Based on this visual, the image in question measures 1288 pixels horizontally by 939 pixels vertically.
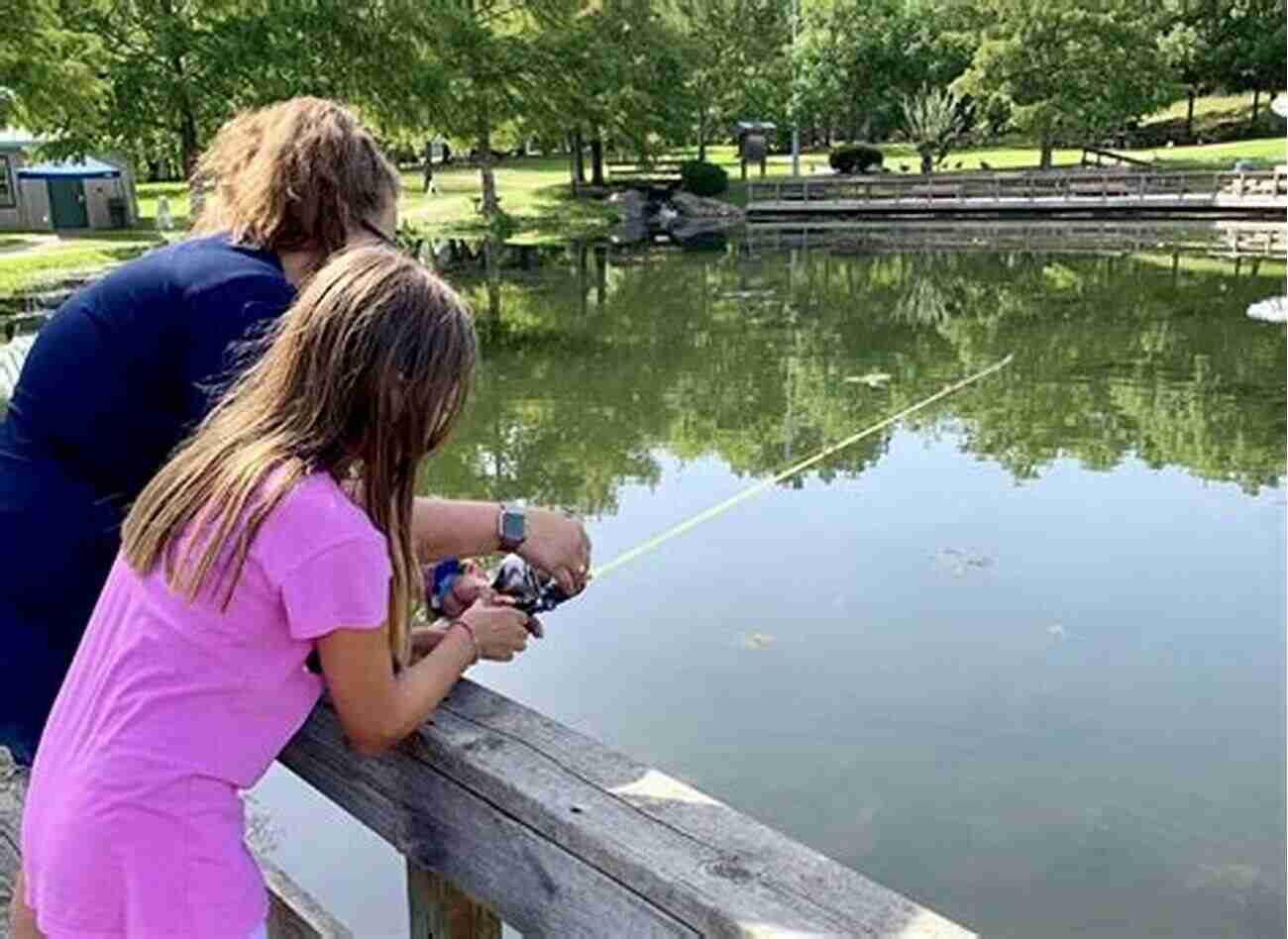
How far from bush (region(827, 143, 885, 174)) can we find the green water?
18285 mm

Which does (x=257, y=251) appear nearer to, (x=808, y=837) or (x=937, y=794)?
(x=808, y=837)

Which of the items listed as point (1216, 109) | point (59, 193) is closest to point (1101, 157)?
point (1216, 109)

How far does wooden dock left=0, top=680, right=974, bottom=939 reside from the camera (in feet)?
2.91

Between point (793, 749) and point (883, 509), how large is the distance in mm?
Answer: 2903

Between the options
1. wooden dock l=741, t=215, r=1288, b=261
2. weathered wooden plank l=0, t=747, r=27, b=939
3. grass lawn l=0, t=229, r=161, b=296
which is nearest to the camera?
weathered wooden plank l=0, t=747, r=27, b=939

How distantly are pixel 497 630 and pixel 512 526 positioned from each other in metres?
0.17

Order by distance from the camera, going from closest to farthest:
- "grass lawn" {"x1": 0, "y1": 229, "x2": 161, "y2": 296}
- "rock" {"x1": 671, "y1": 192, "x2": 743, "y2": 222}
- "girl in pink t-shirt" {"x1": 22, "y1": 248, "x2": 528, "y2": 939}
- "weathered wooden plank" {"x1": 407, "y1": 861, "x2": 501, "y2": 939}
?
1. "girl in pink t-shirt" {"x1": 22, "y1": 248, "x2": 528, "y2": 939}
2. "weathered wooden plank" {"x1": 407, "y1": 861, "x2": 501, "y2": 939}
3. "grass lawn" {"x1": 0, "y1": 229, "x2": 161, "y2": 296}
4. "rock" {"x1": 671, "y1": 192, "x2": 743, "y2": 222}

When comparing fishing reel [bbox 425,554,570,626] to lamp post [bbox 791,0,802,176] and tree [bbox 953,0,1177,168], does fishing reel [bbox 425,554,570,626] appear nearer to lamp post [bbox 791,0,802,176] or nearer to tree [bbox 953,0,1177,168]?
lamp post [bbox 791,0,802,176]

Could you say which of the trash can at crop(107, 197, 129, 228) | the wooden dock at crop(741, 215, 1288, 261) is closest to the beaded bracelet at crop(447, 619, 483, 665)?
the wooden dock at crop(741, 215, 1288, 261)

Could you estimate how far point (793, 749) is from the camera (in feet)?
14.4

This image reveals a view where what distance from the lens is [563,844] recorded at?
39.9 inches

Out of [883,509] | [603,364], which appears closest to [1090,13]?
[603,364]

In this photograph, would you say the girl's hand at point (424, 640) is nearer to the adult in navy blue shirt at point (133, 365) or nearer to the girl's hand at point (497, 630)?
the girl's hand at point (497, 630)

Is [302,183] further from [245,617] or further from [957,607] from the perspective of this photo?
[957,607]
